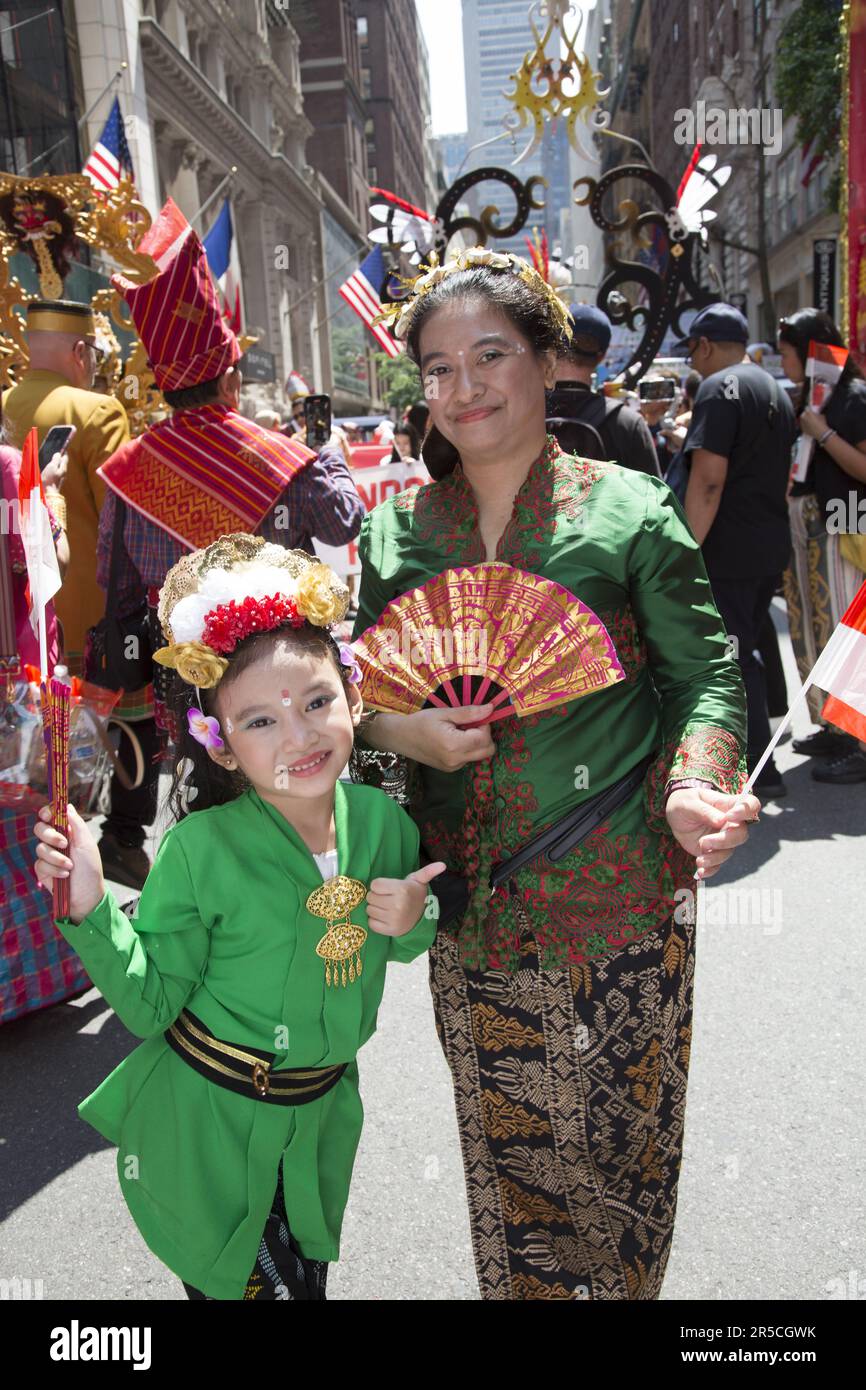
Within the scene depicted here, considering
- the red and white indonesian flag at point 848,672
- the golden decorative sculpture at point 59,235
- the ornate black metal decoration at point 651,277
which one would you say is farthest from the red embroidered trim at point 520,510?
the golden decorative sculpture at point 59,235

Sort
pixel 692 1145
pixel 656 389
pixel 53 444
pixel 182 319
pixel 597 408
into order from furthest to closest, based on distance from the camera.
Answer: pixel 656 389
pixel 597 408
pixel 182 319
pixel 53 444
pixel 692 1145

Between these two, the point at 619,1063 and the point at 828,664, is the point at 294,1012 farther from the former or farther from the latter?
the point at 828,664

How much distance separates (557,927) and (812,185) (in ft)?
115

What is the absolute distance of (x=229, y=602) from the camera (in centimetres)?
171

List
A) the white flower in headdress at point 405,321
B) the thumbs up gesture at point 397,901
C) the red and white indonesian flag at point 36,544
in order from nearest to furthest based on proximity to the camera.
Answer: the red and white indonesian flag at point 36,544
the thumbs up gesture at point 397,901
the white flower in headdress at point 405,321

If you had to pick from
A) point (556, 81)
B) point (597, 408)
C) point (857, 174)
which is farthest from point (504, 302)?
Answer: point (556, 81)

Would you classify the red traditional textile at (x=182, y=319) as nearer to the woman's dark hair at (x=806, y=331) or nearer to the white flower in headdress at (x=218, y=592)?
the white flower in headdress at (x=218, y=592)

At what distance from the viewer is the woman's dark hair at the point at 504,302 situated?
1800 millimetres

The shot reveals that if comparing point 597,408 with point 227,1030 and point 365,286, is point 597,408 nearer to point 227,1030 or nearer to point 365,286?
point 227,1030

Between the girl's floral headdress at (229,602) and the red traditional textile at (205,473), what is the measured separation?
1635 millimetres

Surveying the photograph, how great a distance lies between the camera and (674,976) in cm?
190

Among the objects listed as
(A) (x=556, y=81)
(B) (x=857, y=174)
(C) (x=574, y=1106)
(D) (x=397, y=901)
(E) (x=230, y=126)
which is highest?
(E) (x=230, y=126)

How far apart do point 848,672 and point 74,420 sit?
330 cm
